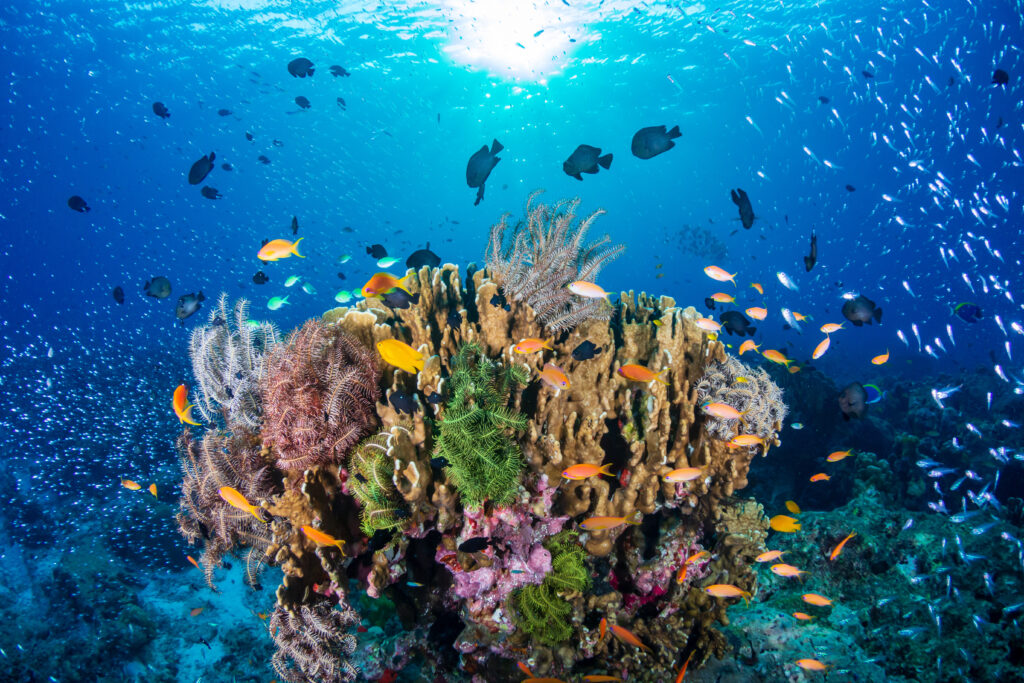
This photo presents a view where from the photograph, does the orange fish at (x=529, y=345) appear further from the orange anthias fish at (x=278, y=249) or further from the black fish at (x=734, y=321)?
the black fish at (x=734, y=321)

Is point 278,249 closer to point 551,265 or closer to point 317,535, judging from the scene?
point 551,265

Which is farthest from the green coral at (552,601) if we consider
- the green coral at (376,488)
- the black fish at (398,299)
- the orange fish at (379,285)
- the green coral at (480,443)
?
the orange fish at (379,285)

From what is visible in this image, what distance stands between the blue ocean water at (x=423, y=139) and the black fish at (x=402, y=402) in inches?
160

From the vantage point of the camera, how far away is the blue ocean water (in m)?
→ 12.3

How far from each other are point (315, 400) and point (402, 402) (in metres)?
0.90

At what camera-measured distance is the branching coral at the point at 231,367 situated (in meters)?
4.17

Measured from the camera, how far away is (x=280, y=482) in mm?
4023

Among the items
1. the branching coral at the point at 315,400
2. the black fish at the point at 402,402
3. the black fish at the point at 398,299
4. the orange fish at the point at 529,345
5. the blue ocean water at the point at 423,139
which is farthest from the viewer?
the blue ocean water at the point at 423,139

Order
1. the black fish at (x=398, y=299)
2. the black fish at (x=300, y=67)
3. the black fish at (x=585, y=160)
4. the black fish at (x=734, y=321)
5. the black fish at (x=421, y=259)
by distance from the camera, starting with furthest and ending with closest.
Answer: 1. the black fish at (x=300, y=67)
2. the black fish at (x=734, y=321)
3. the black fish at (x=585, y=160)
4. the black fish at (x=421, y=259)
5. the black fish at (x=398, y=299)

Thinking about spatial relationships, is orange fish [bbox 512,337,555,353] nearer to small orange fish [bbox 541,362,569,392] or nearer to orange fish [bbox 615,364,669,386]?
small orange fish [bbox 541,362,569,392]

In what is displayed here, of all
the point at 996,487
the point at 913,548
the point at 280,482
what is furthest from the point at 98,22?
the point at 996,487

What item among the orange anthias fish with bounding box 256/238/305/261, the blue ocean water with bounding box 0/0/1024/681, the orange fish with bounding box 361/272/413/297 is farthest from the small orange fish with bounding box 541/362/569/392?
the orange anthias fish with bounding box 256/238/305/261

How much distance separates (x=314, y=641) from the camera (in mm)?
3605

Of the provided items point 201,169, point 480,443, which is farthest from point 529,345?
point 201,169
